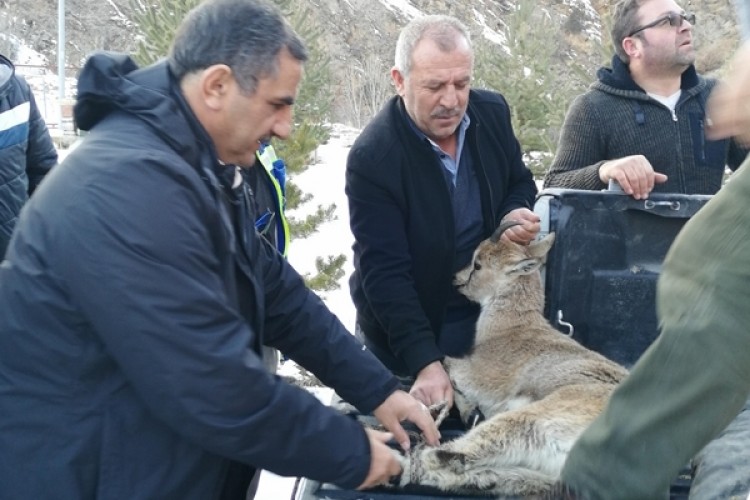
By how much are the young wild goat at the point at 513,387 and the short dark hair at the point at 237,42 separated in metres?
1.42

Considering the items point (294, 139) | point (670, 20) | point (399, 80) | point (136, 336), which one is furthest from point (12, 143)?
point (294, 139)

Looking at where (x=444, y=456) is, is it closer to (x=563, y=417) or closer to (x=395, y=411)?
(x=395, y=411)

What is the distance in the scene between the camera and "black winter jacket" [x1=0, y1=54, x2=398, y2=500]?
2.27 meters

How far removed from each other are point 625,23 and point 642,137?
25.5 inches

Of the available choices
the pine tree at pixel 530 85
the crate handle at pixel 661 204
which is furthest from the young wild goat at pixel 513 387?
the pine tree at pixel 530 85

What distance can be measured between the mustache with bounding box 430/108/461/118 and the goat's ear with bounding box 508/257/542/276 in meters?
0.77

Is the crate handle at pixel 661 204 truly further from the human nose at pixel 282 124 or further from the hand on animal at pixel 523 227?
the human nose at pixel 282 124

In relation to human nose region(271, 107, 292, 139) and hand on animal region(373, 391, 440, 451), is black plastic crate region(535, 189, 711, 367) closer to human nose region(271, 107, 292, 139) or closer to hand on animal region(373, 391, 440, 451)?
hand on animal region(373, 391, 440, 451)

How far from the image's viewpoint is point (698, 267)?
5.73 ft

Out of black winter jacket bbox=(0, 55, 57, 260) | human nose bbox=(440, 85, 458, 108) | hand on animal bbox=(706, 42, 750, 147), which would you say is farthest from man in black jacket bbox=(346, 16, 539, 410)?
hand on animal bbox=(706, 42, 750, 147)

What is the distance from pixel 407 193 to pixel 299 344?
1264 millimetres

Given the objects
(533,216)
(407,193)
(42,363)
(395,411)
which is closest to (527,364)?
(533,216)

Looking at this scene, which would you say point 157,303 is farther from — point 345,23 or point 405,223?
point 345,23

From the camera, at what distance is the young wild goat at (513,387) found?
3.21 m
